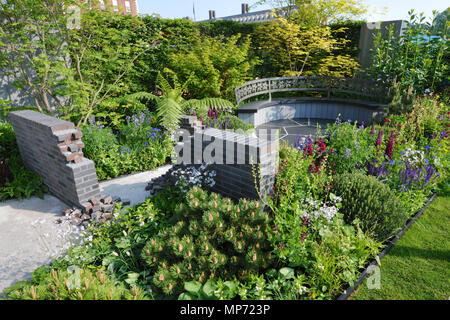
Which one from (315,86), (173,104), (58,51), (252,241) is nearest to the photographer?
(252,241)

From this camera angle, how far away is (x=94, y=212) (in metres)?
4.02

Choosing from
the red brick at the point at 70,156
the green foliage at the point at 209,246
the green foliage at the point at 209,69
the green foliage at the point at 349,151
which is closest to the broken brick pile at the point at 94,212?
the red brick at the point at 70,156

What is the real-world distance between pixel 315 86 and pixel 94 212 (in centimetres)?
812

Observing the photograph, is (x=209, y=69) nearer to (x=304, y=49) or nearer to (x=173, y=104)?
(x=173, y=104)

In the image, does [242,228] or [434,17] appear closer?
[242,228]

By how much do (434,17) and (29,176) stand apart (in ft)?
34.0

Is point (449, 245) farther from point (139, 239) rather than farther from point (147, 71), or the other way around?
point (147, 71)

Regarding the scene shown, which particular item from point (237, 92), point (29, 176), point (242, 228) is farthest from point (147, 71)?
point (242, 228)

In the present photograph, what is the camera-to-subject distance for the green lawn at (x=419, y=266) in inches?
112

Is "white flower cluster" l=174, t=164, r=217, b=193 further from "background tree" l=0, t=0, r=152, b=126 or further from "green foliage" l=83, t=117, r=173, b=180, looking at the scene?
"background tree" l=0, t=0, r=152, b=126

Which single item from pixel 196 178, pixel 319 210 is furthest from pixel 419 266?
pixel 196 178

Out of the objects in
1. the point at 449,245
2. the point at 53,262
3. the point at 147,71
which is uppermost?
the point at 147,71

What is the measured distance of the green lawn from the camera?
285cm
